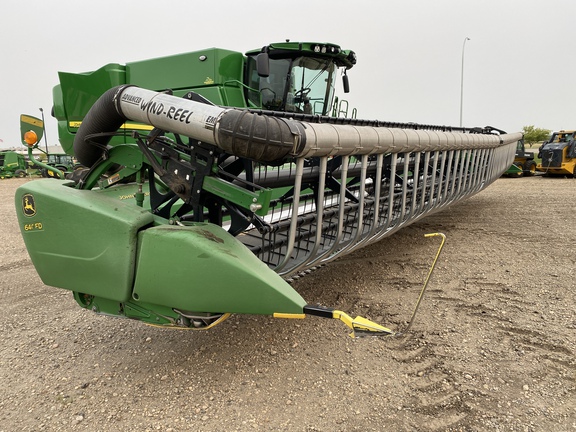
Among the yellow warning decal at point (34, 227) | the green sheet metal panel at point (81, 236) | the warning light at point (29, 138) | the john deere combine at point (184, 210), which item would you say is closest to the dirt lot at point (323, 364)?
the john deere combine at point (184, 210)

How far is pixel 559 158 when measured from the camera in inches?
523

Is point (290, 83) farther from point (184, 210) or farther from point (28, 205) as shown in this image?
point (28, 205)

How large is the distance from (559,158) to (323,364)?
1396cm

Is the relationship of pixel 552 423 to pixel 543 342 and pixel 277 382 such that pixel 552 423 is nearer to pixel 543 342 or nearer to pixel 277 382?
pixel 543 342

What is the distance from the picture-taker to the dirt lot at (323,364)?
2.01 meters

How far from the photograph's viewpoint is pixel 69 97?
19.4 ft

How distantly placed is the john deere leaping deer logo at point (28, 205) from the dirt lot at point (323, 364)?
944mm

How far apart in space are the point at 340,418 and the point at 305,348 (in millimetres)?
647

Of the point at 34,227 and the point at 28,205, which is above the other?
the point at 28,205

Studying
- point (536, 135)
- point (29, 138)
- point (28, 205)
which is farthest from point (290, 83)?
point (536, 135)

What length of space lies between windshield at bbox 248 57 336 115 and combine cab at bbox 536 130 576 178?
10.9 metres

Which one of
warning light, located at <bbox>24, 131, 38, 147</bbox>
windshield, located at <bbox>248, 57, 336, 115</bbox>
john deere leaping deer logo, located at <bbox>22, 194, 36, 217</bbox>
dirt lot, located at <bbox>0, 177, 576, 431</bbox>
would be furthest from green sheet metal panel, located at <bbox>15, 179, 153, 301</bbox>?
windshield, located at <bbox>248, 57, 336, 115</bbox>

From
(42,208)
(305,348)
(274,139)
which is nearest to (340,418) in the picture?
(305,348)

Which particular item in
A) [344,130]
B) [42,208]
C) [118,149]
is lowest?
[42,208]
